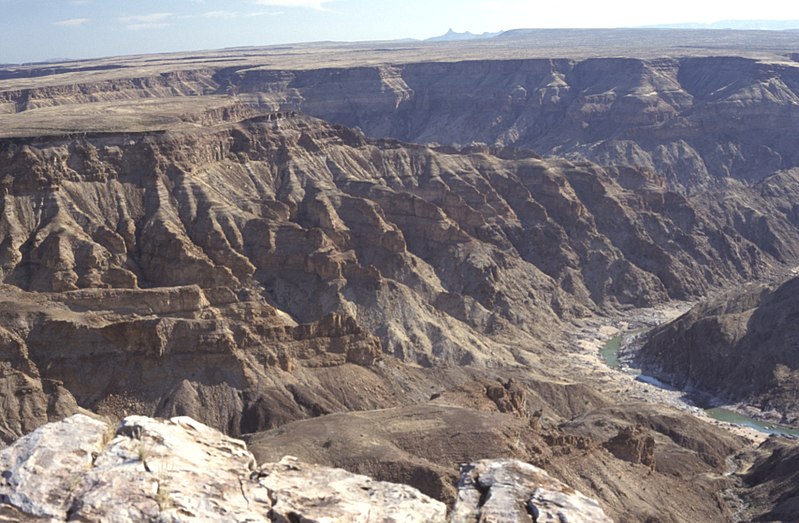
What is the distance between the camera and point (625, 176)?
164250 millimetres

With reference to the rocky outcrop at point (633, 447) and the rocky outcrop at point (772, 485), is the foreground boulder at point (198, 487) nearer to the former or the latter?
the rocky outcrop at point (772, 485)

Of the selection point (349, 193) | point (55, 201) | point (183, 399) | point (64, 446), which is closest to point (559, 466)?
point (183, 399)

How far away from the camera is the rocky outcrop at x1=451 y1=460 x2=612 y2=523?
2398cm

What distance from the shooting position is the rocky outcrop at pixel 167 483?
70.9 ft

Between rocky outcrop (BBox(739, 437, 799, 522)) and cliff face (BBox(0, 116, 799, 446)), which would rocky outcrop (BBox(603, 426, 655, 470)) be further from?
cliff face (BBox(0, 116, 799, 446))

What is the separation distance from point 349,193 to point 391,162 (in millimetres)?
14201

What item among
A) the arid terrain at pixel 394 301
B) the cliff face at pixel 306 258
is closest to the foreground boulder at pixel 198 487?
the arid terrain at pixel 394 301

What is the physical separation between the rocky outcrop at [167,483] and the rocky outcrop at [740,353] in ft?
261

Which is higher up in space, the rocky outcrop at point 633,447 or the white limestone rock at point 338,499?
the white limestone rock at point 338,499

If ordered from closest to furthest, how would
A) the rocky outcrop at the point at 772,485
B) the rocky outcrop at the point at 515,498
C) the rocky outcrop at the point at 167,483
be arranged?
the rocky outcrop at the point at 167,483
the rocky outcrop at the point at 515,498
the rocky outcrop at the point at 772,485

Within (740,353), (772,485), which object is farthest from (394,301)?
(772,485)

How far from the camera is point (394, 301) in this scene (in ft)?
352

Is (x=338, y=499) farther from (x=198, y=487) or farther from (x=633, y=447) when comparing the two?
(x=633, y=447)

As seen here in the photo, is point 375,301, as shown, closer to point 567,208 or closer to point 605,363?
point 605,363
